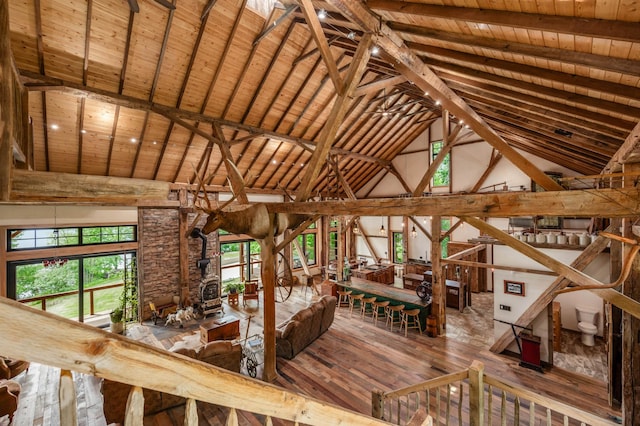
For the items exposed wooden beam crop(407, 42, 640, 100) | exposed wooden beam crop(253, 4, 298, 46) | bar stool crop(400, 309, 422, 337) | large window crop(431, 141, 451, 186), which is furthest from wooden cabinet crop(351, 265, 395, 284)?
exposed wooden beam crop(407, 42, 640, 100)

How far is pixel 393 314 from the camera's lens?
8625mm

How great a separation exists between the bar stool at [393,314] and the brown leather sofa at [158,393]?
438cm

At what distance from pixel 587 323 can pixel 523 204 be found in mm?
7708

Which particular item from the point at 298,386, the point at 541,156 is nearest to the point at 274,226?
the point at 298,386

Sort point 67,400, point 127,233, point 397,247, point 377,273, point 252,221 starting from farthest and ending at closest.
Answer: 1. point 397,247
2. point 377,273
3. point 127,233
4. point 252,221
5. point 67,400

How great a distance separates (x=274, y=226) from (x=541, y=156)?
34.0 feet

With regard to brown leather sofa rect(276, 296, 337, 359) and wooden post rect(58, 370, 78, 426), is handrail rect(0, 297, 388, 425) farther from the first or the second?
brown leather sofa rect(276, 296, 337, 359)

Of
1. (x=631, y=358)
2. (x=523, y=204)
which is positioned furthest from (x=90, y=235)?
(x=631, y=358)

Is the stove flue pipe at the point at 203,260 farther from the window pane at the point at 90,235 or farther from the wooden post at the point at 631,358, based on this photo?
the wooden post at the point at 631,358

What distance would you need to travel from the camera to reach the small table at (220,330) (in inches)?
278

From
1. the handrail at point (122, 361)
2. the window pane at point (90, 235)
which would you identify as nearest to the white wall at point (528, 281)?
the handrail at point (122, 361)

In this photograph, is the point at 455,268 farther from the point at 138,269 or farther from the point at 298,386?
the point at 138,269

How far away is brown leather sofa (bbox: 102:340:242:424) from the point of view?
175 inches

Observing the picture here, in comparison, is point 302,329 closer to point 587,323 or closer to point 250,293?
point 250,293
